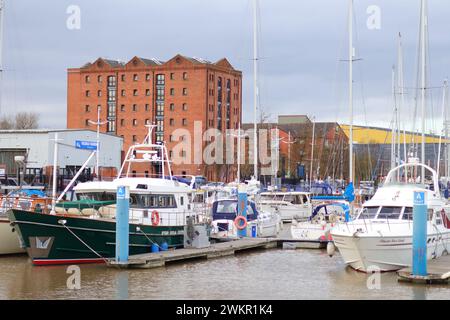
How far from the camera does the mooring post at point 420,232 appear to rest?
24250mm

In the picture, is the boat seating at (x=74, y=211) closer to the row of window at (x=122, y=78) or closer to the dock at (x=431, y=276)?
the dock at (x=431, y=276)

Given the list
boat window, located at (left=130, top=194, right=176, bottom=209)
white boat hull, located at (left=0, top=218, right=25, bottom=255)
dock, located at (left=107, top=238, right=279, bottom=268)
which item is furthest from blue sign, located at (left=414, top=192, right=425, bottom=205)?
white boat hull, located at (left=0, top=218, right=25, bottom=255)

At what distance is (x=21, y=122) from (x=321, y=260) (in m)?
95.6

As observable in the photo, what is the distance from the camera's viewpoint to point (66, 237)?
2922 cm

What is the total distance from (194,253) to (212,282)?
18.3 feet

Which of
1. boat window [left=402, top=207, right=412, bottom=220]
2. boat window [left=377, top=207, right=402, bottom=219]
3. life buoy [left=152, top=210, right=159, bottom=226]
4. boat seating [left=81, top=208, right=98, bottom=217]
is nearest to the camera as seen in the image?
boat window [left=402, top=207, right=412, bottom=220]

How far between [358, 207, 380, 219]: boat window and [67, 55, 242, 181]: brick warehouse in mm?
73746

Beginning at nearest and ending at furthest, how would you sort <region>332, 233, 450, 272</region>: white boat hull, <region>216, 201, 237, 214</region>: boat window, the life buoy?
1. <region>332, 233, 450, 272</region>: white boat hull
2. the life buoy
3. <region>216, 201, 237, 214</region>: boat window

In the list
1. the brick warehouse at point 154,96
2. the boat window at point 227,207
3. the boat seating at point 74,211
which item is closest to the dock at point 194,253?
the boat seating at point 74,211

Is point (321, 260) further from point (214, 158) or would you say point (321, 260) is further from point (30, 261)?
point (214, 158)

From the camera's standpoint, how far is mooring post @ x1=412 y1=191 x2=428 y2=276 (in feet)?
79.6

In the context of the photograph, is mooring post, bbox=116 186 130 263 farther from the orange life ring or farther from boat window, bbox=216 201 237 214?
boat window, bbox=216 201 237 214

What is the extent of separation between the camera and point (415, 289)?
24.2 metres
